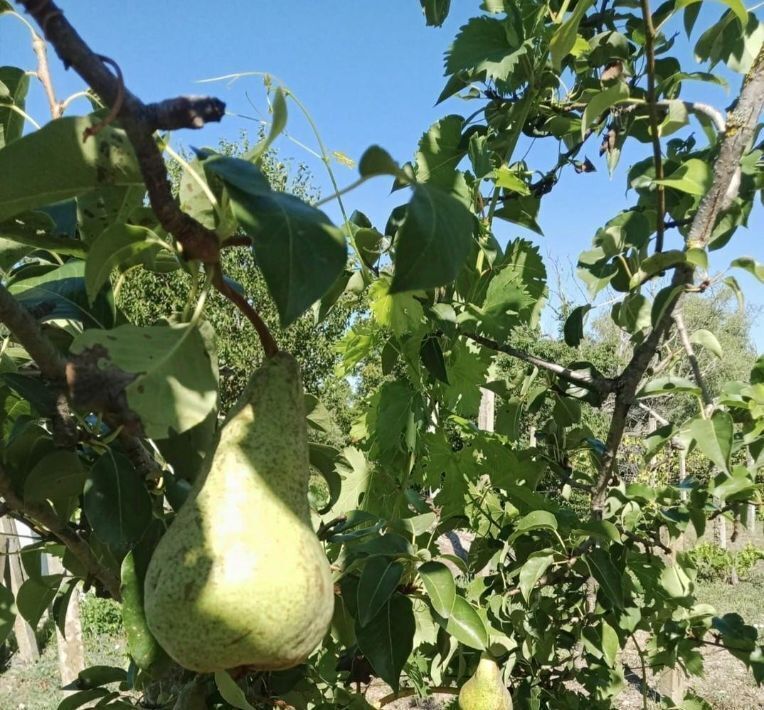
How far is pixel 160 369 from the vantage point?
49cm

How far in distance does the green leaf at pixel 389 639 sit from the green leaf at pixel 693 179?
654mm

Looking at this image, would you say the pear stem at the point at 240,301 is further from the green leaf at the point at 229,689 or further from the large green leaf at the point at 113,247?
the green leaf at the point at 229,689

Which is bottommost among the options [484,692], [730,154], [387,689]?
[387,689]

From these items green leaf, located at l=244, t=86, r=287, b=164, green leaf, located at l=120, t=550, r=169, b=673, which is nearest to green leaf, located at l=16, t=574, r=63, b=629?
green leaf, located at l=120, t=550, r=169, b=673

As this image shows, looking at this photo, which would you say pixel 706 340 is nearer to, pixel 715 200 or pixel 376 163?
pixel 715 200

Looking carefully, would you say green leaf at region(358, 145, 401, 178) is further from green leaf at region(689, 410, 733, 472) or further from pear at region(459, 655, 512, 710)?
pear at region(459, 655, 512, 710)

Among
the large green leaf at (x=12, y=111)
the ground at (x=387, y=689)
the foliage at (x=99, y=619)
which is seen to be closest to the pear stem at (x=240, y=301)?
the large green leaf at (x=12, y=111)

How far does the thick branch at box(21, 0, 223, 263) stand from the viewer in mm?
370

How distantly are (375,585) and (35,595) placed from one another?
583 millimetres

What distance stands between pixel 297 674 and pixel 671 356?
902 mm

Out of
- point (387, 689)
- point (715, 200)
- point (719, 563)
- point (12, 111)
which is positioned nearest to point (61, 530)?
point (12, 111)

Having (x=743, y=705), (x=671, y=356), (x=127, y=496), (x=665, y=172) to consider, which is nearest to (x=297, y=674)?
(x=127, y=496)

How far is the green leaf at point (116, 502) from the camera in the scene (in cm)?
67

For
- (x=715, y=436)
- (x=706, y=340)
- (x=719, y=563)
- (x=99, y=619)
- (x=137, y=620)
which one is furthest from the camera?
(x=719, y=563)
